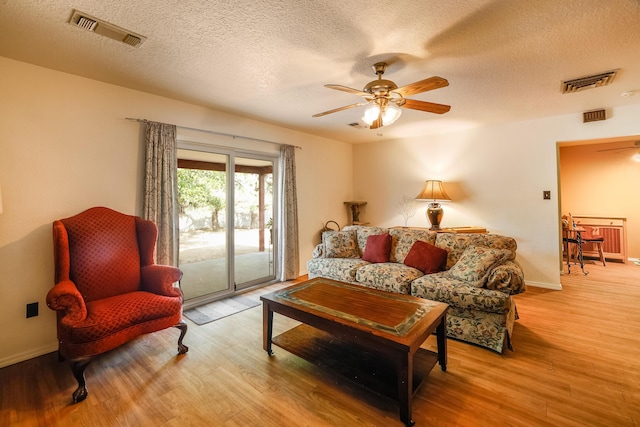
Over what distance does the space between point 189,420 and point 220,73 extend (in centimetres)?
269

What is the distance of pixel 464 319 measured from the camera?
255 centimetres

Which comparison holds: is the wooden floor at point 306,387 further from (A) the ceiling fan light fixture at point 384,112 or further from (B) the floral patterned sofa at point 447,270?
(A) the ceiling fan light fixture at point 384,112

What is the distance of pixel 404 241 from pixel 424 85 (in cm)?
207

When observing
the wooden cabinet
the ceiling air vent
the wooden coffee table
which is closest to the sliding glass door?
the wooden coffee table

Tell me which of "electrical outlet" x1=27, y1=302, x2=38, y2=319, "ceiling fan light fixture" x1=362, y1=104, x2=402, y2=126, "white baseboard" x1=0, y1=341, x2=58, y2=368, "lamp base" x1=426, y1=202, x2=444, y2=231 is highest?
"ceiling fan light fixture" x1=362, y1=104, x2=402, y2=126

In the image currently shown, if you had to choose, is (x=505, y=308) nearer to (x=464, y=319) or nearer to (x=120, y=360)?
(x=464, y=319)

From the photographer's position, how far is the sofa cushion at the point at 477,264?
2568mm

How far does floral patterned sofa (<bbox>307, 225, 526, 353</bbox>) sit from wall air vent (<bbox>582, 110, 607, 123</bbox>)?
7.28 feet

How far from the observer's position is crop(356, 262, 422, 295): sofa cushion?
9.61 ft

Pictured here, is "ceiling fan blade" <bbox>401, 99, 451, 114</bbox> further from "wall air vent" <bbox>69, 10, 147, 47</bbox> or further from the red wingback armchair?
the red wingback armchair

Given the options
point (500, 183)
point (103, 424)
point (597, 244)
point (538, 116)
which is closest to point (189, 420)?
point (103, 424)

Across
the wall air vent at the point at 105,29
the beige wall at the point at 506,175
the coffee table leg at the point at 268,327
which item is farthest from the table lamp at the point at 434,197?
the wall air vent at the point at 105,29

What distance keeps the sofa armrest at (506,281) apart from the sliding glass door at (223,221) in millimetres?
3046

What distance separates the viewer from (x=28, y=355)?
7.80 feet
